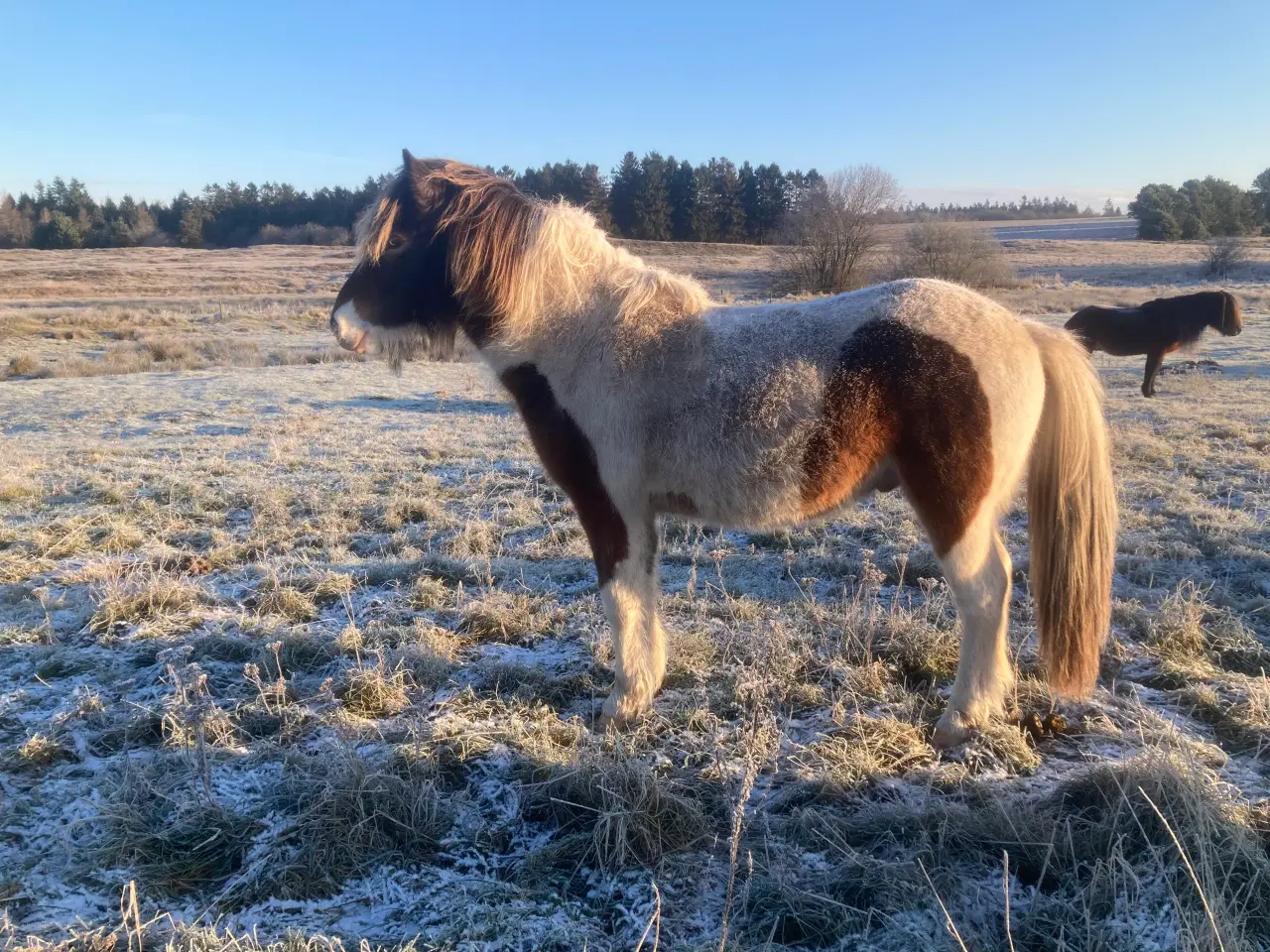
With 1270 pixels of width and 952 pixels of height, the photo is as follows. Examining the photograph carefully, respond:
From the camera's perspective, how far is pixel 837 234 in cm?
3123

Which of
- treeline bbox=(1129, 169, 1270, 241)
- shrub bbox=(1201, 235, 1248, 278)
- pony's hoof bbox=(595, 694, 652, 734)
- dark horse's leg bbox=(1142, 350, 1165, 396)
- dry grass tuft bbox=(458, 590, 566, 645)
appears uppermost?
treeline bbox=(1129, 169, 1270, 241)

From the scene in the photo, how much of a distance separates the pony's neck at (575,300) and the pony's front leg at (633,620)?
35.0 inches

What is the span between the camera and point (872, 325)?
9.30 feet

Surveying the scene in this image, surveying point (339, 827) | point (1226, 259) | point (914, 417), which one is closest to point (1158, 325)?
point (914, 417)

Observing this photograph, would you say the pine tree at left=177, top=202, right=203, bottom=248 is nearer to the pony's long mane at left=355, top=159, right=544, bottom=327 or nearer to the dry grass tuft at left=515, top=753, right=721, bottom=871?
the pony's long mane at left=355, top=159, right=544, bottom=327

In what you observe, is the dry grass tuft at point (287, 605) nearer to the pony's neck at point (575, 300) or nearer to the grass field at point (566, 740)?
the grass field at point (566, 740)

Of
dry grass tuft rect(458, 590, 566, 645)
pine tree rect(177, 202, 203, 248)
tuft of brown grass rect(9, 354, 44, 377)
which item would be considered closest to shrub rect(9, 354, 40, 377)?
tuft of brown grass rect(9, 354, 44, 377)

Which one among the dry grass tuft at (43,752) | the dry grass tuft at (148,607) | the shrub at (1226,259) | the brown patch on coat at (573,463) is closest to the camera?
the dry grass tuft at (43,752)

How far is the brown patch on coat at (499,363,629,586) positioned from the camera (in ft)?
10.3

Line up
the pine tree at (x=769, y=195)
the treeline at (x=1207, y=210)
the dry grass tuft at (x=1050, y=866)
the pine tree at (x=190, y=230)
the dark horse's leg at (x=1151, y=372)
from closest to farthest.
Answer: the dry grass tuft at (x=1050, y=866)
the dark horse's leg at (x=1151, y=372)
the treeline at (x=1207, y=210)
the pine tree at (x=769, y=195)
the pine tree at (x=190, y=230)

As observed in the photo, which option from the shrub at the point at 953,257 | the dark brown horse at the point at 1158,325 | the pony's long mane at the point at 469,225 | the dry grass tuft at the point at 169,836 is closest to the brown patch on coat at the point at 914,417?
the pony's long mane at the point at 469,225

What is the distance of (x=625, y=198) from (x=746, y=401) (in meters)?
52.6

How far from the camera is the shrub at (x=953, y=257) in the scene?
1138 inches

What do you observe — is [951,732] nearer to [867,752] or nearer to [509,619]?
[867,752]
